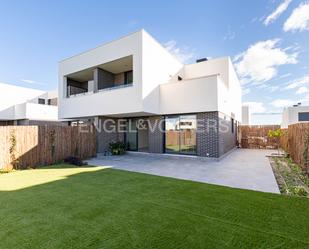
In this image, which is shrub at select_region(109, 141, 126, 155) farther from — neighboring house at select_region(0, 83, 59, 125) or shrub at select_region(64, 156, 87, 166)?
neighboring house at select_region(0, 83, 59, 125)

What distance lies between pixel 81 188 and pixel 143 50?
7804 mm

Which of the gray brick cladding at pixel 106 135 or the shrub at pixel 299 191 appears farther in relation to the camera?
the gray brick cladding at pixel 106 135

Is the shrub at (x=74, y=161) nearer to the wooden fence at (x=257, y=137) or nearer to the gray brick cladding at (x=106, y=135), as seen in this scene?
the gray brick cladding at (x=106, y=135)

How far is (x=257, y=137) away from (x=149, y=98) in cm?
1251

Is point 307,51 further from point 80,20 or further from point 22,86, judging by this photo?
point 22,86

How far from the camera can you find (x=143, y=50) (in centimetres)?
983

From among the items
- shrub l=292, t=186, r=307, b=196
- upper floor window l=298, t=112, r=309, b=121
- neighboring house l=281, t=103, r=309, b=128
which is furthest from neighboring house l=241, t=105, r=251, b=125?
shrub l=292, t=186, r=307, b=196

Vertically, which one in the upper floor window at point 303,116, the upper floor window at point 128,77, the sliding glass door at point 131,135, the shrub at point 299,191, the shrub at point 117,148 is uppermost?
the upper floor window at point 128,77

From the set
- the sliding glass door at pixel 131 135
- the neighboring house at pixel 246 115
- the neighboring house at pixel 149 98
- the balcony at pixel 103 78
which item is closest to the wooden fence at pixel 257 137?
the neighboring house at pixel 149 98

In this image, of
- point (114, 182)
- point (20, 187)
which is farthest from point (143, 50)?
point (20, 187)

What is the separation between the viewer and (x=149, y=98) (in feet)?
34.1

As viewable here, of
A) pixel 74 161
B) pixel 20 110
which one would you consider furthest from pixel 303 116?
pixel 20 110

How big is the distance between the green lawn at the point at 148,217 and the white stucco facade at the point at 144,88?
5.86 metres

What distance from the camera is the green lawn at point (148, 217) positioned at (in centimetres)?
266
